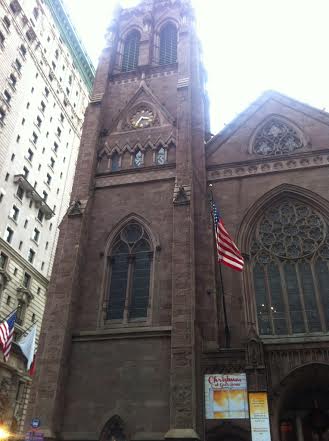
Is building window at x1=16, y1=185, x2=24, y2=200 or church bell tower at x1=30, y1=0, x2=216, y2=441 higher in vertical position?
building window at x1=16, y1=185, x2=24, y2=200

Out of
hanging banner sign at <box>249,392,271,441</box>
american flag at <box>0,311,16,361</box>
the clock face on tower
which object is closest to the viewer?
hanging banner sign at <box>249,392,271,441</box>

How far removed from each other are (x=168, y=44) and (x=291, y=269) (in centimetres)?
1943

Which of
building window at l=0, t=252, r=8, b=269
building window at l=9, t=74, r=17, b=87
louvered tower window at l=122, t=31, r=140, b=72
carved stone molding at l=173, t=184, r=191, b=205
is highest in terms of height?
building window at l=9, t=74, r=17, b=87

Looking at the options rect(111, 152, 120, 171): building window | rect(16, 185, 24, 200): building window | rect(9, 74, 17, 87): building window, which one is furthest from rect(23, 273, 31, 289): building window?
rect(111, 152, 120, 171): building window

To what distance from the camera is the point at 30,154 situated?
44.4 metres

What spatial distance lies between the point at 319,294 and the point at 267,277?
227cm

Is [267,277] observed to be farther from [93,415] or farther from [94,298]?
[93,415]

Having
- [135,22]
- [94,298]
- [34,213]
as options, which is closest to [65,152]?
[34,213]

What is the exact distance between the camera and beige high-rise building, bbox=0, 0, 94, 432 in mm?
36969

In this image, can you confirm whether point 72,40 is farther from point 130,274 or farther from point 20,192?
point 130,274

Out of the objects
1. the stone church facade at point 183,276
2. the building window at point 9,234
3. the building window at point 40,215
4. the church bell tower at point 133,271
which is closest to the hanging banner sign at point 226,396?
the stone church facade at point 183,276

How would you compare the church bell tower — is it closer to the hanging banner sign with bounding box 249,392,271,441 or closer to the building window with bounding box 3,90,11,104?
the hanging banner sign with bounding box 249,392,271,441

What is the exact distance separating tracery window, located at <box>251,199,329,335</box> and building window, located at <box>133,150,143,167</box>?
7361 mm

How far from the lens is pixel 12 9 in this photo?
142ft
